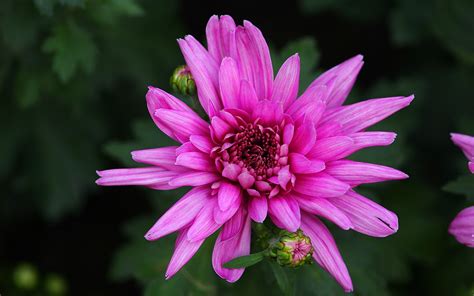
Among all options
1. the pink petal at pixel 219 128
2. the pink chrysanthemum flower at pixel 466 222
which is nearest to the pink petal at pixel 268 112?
the pink petal at pixel 219 128

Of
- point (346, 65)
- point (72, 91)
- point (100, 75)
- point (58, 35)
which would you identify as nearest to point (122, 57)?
point (100, 75)

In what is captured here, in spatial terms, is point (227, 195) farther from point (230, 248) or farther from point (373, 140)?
point (373, 140)

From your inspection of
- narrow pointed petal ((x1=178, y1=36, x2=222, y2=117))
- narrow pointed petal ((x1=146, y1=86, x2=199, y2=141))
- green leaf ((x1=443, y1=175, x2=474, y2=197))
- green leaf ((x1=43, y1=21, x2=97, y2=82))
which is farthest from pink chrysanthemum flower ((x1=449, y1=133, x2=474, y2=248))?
green leaf ((x1=43, y1=21, x2=97, y2=82))

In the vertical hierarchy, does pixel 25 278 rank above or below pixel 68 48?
below

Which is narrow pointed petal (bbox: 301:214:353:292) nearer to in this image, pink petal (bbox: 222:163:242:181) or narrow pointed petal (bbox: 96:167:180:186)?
pink petal (bbox: 222:163:242:181)

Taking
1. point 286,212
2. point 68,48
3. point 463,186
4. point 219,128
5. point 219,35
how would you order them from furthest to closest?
point 68,48 < point 463,186 < point 219,35 < point 219,128 < point 286,212

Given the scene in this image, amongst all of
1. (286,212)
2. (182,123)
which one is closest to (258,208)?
(286,212)

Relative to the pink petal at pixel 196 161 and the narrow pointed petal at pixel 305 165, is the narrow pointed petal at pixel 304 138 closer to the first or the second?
the narrow pointed petal at pixel 305 165
